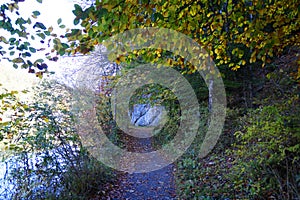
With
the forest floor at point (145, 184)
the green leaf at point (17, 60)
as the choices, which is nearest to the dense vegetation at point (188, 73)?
the green leaf at point (17, 60)

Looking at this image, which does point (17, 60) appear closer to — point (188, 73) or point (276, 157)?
point (188, 73)

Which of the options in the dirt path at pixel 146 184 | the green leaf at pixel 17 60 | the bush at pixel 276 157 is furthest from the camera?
the dirt path at pixel 146 184

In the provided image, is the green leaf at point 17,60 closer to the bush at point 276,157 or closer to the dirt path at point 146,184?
the bush at point 276,157

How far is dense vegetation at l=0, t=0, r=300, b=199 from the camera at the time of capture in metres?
2.03

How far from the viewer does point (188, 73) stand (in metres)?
4.12

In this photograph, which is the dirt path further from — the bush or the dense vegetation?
the bush

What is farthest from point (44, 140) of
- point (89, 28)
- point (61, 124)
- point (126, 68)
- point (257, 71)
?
point (257, 71)

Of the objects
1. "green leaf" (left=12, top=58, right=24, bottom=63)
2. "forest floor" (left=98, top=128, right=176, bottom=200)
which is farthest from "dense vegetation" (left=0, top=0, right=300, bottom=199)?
"forest floor" (left=98, top=128, right=176, bottom=200)

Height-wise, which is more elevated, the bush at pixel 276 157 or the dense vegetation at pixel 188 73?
the dense vegetation at pixel 188 73

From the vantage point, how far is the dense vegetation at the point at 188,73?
2027 mm

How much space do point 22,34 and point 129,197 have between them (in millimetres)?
3936

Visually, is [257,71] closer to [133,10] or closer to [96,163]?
[96,163]

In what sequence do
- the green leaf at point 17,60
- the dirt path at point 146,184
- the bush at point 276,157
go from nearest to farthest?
the green leaf at point 17,60 < the bush at point 276,157 < the dirt path at point 146,184

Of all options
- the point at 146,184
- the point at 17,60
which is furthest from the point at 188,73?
the point at 146,184
